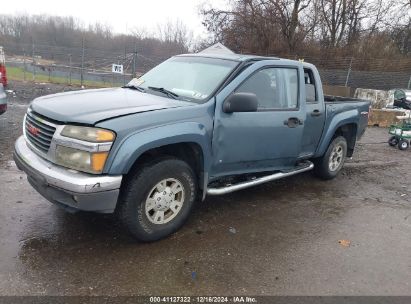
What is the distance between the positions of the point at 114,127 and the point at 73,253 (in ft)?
4.01

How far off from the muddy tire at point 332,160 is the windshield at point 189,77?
2524 millimetres

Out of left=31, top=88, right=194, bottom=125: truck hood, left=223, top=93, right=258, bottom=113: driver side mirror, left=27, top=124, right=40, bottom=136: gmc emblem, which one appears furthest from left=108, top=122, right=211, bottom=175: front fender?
left=27, top=124, right=40, bottom=136: gmc emblem

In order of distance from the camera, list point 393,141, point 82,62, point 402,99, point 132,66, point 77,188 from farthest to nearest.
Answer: point 82,62 < point 132,66 < point 402,99 < point 393,141 < point 77,188

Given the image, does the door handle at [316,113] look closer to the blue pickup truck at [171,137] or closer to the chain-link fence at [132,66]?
the blue pickup truck at [171,137]

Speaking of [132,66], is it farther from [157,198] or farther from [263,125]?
[157,198]

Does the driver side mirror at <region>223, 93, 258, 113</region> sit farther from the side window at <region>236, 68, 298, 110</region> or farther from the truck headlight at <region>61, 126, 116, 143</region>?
the truck headlight at <region>61, 126, 116, 143</region>

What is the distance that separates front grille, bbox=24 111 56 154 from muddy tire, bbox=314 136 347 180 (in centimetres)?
419

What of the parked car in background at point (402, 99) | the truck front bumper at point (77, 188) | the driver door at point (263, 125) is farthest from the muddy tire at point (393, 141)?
the truck front bumper at point (77, 188)

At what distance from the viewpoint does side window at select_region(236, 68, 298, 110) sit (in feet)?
14.9

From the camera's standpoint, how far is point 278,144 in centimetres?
479

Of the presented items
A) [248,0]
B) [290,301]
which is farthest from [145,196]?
[248,0]

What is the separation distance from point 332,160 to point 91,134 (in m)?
4.38

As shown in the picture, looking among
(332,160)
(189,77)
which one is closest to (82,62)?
(332,160)

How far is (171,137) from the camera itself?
3.66m
